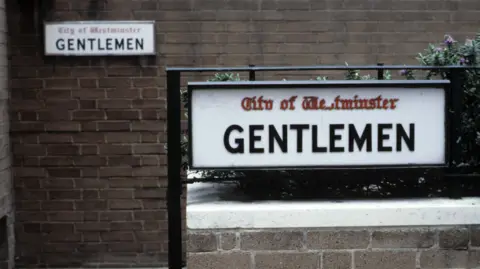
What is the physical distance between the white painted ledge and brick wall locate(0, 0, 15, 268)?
312 centimetres

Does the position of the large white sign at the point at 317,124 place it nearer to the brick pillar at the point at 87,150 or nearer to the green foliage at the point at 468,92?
the green foliage at the point at 468,92

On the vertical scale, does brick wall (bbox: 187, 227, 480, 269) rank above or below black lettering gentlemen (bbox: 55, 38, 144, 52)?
below

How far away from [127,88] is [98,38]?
56cm

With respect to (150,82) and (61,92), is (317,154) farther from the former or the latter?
(61,92)

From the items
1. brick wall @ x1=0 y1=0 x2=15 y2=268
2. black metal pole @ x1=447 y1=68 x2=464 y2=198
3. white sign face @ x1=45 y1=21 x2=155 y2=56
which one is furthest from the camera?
white sign face @ x1=45 y1=21 x2=155 y2=56

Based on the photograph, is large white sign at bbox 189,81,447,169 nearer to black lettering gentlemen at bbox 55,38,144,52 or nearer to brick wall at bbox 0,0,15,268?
black lettering gentlemen at bbox 55,38,144,52

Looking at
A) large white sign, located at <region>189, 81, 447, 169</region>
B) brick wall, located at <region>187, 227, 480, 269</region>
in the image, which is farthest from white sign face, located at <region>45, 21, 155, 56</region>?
brick wall, located at <region>187, 227, 480, 269</region>

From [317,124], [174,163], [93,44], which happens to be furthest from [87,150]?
[317,124]

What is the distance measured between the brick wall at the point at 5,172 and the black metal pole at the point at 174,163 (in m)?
3.01

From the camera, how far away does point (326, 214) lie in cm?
370

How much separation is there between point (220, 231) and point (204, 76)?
295 cm

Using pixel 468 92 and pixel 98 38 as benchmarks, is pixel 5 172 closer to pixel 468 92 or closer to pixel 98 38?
pixel 98 38

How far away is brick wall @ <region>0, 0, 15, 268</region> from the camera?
6.20 meters

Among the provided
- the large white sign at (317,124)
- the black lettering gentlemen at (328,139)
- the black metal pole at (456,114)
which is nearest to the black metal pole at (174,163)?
the large white sign at (317,124)
